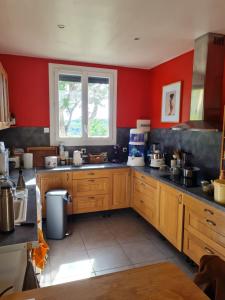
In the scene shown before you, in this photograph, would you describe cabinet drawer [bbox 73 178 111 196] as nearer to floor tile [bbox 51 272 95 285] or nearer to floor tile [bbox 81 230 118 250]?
floor tile [bbox 81 230 118 250]

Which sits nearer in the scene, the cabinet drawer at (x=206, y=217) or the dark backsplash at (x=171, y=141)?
the cabinet drawer at (x=206, y=217)

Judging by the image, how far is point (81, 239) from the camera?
113 inches

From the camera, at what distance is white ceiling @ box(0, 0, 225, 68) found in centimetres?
184

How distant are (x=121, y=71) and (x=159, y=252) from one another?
2.87 meters

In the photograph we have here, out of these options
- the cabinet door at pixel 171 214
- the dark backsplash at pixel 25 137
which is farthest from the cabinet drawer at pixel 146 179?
the dark backsplash at pixel 25 137

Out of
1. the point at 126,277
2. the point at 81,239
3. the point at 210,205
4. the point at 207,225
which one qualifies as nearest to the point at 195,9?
the point at 210,205

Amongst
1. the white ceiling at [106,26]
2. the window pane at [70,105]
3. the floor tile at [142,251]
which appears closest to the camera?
the white ceiling at [106,26]

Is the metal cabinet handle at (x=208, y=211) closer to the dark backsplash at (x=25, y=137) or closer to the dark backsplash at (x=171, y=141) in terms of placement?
the dark backsplash at (x=171, y=141)

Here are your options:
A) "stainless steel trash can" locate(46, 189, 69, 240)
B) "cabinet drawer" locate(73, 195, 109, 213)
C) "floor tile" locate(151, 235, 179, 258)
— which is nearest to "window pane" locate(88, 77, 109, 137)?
"cabinet drawer" locate(73, 195, 109, 213)

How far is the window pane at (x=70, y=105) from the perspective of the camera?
3634mm

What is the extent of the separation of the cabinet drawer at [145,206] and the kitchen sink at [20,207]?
5.43 ft

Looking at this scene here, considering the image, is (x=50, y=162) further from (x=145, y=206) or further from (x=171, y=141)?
(x=171, y=141)

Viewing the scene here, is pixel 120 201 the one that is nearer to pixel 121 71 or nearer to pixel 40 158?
pixel 40 158

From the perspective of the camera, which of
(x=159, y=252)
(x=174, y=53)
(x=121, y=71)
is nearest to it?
(x=159, y=252)
